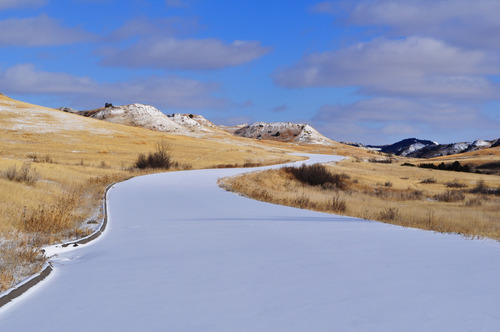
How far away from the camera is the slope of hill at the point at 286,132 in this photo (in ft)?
510

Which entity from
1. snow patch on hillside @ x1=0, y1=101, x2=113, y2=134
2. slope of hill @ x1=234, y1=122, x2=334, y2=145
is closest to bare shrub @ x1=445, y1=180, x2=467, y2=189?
snow patch on hillside @ x1=0, y1=101, x2=113, y2=134

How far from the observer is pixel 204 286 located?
16.4ft

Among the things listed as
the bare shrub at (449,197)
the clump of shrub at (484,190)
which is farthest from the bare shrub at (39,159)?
the clump of shrub at (484,190)

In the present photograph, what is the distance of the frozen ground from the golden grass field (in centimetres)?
97

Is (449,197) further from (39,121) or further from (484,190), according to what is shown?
(39,121)

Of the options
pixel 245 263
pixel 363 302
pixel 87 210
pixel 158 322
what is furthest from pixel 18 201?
pixel 363 302

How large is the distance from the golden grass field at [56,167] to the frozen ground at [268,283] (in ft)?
3.18

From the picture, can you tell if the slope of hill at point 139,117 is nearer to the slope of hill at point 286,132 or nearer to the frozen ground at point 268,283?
the slope of hill at point 286,132

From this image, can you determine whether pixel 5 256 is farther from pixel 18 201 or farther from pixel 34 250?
pixel 18 201

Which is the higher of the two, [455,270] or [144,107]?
[144,107]

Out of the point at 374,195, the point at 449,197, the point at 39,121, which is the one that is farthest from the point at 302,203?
the point at 39,121

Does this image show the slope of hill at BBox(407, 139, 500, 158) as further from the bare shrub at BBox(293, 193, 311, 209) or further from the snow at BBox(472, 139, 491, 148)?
the bare shrub at BBox(293, 193, 311, 209)

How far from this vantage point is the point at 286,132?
16512 cm

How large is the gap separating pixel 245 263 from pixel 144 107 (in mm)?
129407
